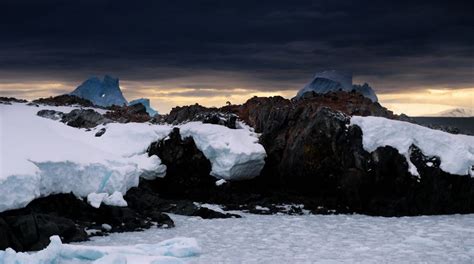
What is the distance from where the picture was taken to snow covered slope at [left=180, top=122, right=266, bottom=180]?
89.7 feet

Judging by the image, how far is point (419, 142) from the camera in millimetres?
26203

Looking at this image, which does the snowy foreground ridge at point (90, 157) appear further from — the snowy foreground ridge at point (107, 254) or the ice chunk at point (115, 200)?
the snowy foreground ridge at point (107, 254)

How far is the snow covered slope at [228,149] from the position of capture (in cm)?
2734

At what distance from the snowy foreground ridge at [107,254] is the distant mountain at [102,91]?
67.3 meters

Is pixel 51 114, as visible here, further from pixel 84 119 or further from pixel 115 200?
pixel 115 200

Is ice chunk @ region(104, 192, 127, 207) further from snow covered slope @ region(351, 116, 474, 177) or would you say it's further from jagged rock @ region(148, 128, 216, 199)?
snow covered slope @ region(351, 116, 474, 177)

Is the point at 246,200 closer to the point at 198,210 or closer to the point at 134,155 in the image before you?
the point at 198,210

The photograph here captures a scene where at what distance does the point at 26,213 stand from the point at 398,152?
15.5 meters

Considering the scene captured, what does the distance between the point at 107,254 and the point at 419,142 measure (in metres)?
15.9

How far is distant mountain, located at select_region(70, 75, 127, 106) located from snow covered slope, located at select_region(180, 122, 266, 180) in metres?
55.1

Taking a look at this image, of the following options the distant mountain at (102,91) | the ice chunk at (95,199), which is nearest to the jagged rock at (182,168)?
the ice chunk at (95,199)

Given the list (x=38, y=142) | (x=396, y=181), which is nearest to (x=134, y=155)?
(x=38, y=142)

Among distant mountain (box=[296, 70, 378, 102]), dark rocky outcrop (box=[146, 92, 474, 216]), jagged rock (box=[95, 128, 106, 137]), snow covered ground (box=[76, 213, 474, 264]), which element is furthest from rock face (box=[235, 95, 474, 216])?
distant mountain (box=[296, 70, 378, 102])

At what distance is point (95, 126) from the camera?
3484 centimetres
